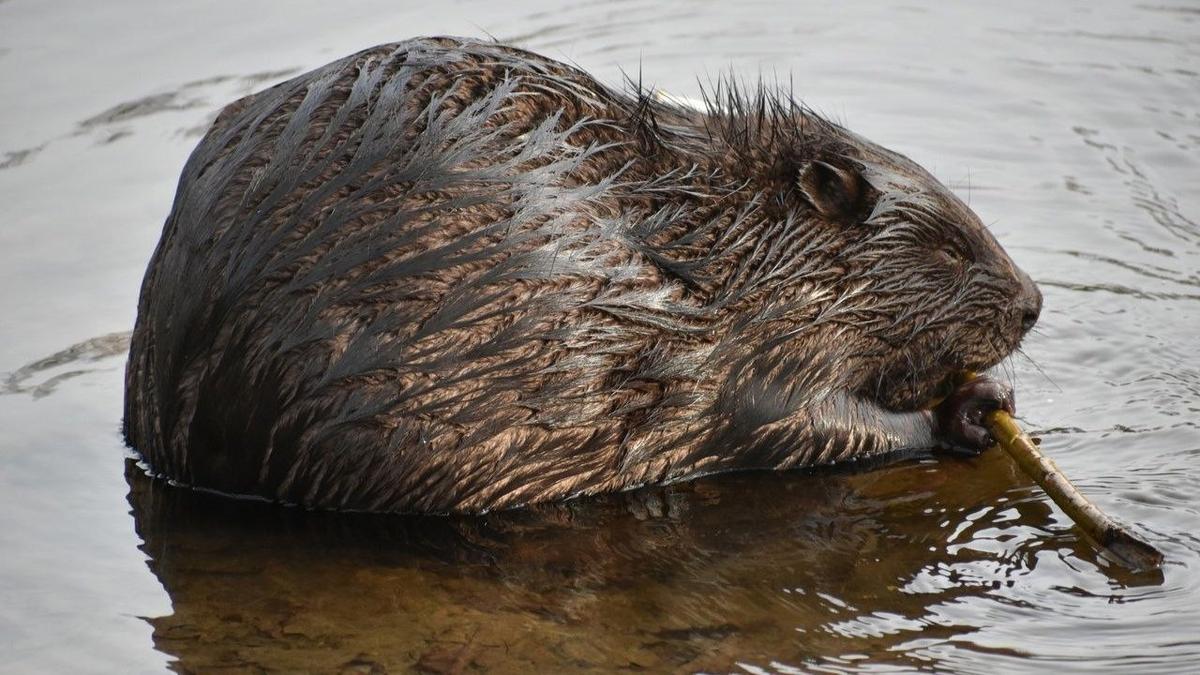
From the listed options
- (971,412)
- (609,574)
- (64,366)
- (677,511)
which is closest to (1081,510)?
(971,412)

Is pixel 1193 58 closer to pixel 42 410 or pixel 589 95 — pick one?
pixel 589 95

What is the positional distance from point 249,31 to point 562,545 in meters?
4.84

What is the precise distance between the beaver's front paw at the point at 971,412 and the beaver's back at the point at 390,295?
116 cm

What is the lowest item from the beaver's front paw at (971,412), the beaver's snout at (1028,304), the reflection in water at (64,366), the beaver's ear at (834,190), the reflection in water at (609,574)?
the reflection in water at (609,574)

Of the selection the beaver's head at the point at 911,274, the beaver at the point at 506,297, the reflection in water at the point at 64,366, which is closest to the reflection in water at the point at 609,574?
the beaver at the point at 506,297

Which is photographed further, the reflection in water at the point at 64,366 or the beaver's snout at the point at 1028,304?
the beaver's snout at the point at 1028,304

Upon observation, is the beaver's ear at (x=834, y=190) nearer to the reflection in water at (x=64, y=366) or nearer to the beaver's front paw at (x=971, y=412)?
the beaver's front paw at (x=971, y=412)

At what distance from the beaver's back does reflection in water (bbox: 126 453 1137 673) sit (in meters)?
0.14

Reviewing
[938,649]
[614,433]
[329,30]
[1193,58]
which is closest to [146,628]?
[614,433]

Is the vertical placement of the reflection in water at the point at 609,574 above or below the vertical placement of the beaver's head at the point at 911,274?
below

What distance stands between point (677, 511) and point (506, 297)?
0.85 m

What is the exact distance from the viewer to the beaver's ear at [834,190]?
16.3 ft

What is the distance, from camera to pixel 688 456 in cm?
477

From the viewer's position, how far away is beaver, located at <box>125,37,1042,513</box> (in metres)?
4.22
